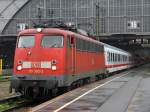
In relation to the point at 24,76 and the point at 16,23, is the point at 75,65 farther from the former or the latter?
the point at 16,23

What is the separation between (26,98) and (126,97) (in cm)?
486

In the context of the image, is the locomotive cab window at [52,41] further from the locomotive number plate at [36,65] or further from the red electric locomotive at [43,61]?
the locomotive number plate at [36,65]

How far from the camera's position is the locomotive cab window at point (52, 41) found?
20859 mm

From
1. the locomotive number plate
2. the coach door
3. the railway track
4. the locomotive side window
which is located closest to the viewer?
the railway track

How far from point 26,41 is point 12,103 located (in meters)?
2.96

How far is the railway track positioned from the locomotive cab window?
9.19 feet

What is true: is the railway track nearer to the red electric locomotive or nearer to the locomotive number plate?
the red electric locomotive

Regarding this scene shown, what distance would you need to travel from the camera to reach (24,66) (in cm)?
2048

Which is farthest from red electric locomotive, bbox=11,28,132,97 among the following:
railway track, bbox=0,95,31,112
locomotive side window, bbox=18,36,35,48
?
railway track, bbox=0,95,31,112

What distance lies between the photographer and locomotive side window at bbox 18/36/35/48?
2098cm

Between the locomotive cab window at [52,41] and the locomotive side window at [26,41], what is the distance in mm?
519

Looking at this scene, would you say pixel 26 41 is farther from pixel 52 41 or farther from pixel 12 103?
pixel 12 103

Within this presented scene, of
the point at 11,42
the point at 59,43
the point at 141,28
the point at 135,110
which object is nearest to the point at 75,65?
the point at 59,43

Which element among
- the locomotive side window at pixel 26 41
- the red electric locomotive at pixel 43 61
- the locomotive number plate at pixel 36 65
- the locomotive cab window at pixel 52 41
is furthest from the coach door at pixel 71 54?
the locomotive side window at pixel 26 41
